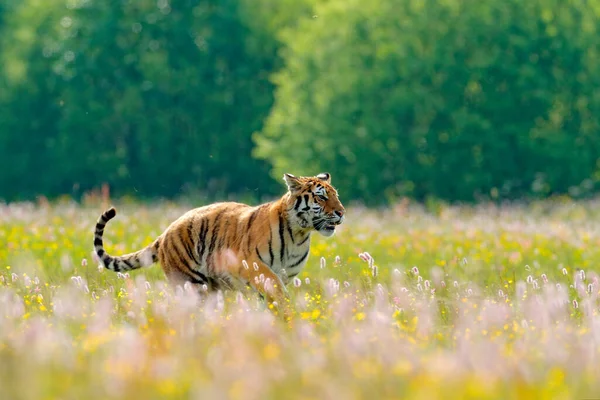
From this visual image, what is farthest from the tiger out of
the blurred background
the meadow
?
the blurred background

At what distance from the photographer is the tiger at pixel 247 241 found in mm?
9742

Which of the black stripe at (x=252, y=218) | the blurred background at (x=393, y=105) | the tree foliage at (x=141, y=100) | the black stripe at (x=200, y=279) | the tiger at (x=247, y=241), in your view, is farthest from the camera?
the tree foliage at (x=141, y=100)

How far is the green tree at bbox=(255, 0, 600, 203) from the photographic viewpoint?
2914 cm

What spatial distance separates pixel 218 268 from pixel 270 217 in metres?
0.68

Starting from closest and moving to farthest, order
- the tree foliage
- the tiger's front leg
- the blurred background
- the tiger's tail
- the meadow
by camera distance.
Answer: the meadow < the tiger's front leg < the tiger's tail < the blurred background < the tree foliage

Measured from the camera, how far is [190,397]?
4863mm

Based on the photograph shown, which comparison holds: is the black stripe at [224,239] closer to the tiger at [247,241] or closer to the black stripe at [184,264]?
the tiger at [247,241]

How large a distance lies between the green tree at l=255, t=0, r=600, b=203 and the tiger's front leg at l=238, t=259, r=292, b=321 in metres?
19.6

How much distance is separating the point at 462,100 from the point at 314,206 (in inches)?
817

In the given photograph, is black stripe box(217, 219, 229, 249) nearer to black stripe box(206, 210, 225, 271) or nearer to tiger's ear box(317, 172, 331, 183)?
black stripe box(206, 210, 225, 271)

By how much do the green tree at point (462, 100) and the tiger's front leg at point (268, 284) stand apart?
1957cm

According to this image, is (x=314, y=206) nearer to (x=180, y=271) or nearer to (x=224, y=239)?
(x=224, y=239)

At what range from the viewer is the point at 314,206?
980 cm

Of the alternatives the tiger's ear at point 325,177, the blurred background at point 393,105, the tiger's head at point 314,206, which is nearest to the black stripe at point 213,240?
the tiger's head at point 314,206
